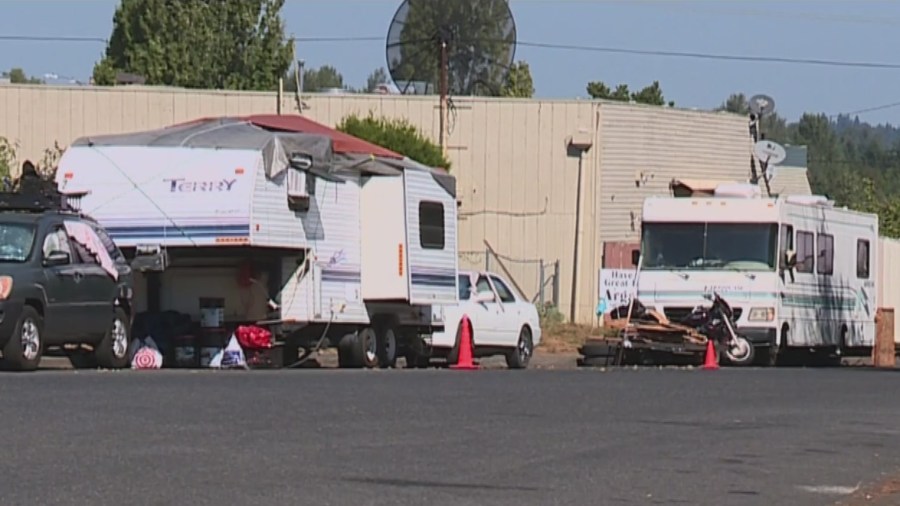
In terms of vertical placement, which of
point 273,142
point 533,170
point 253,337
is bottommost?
point 253,337

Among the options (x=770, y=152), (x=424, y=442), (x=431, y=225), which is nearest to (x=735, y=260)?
(x=431, y=225)

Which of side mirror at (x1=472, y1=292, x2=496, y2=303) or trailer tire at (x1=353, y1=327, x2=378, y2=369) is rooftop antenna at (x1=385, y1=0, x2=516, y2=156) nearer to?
side mirror at (x1=472, y1=292, x2=496, y2=303)

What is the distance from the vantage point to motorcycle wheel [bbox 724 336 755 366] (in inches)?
1078

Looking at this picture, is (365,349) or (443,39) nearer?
(365,349)

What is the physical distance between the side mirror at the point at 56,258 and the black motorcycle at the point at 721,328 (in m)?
10.9

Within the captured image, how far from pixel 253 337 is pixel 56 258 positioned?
381 centimetres

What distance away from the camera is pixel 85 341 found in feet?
66.9

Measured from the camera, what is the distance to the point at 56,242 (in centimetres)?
1981

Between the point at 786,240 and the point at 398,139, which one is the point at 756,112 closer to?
the point at 398,139

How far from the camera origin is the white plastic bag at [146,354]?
22.3m

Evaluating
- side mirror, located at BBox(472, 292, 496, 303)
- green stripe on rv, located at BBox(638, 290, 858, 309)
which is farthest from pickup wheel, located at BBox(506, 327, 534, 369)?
green stripe on rv, located at BBox(638, 290, 858, 309)

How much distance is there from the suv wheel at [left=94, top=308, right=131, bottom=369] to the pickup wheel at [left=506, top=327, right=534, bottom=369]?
8.09m

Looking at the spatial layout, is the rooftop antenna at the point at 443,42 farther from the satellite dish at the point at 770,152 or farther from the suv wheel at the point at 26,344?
the suv wheel at the point at 26,344

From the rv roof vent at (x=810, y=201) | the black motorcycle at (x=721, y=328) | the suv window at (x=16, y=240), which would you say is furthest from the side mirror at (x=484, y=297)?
the suv window at (x=16, y=240)
